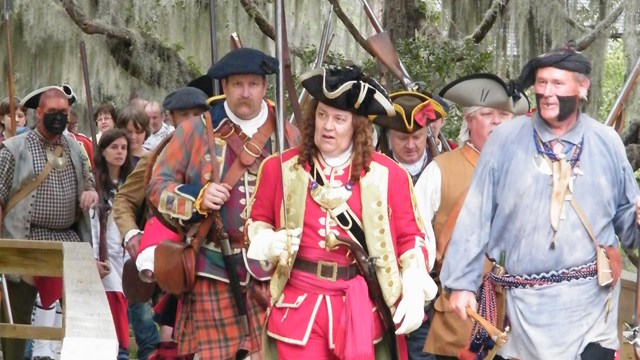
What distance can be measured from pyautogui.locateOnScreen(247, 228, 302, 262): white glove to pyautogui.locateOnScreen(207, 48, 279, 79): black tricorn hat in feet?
3.99

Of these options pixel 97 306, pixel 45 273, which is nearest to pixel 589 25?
pixel 45 273

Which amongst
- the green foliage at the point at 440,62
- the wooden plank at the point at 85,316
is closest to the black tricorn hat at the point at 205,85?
the wooden plank at the point at 85,316

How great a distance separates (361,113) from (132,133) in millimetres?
4308

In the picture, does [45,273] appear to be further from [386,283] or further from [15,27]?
[15,27]

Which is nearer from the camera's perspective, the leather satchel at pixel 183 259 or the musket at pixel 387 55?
the leather satchel at pixel 183 259

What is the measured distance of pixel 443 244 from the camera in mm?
7598

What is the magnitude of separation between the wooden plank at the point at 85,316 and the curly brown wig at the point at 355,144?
1.03 meters

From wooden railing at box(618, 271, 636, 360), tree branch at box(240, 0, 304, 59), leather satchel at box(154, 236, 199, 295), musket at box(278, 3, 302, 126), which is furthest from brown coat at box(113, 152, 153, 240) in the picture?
tree branch at box(240, 0, 304, 59)

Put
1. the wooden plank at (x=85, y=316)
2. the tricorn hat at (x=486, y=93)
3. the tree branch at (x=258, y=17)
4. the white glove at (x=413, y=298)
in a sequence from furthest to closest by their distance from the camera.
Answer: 1. the tree branch at (x=258, y=17)
2. the tricorn hat at (x=486, y=93)
3. the white glove at (x=413, y=298)
4. the wooden plank at (x=85, y=316)

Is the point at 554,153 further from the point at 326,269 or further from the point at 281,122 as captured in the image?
the point at 281,122

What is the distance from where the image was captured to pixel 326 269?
654cm

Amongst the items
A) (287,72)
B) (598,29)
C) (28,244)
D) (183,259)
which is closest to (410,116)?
(287,72)

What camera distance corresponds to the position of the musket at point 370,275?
648 centimetres

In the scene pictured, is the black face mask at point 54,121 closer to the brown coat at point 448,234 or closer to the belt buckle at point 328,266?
the brown coat at point 448,234
